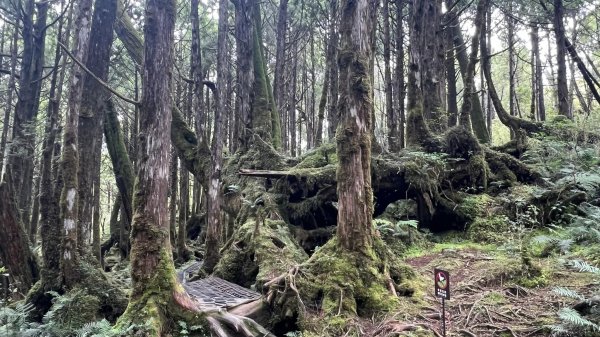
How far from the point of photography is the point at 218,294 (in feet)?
23.5

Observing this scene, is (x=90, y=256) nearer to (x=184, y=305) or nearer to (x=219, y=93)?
(x=184, y=305)

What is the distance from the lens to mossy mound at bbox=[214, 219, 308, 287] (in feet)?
25.2

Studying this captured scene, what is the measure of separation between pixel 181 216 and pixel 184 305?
1020cm

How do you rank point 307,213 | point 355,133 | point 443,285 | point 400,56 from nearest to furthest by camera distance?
point 443,285
point 355,133
point 307,213
point 400,56

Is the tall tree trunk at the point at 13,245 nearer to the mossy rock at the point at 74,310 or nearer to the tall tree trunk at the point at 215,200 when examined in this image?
the mossy rock at the point at 74,310

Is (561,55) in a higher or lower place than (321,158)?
higher

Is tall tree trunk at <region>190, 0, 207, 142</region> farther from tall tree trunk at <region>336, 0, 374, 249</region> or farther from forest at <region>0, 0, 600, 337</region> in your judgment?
tall tree trunk at <region>336, 0, 374, 249</region>

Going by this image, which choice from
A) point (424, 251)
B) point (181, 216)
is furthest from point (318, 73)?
point (424, 251)

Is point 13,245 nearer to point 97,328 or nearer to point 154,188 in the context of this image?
point 97,328

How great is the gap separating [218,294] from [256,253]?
1.10m

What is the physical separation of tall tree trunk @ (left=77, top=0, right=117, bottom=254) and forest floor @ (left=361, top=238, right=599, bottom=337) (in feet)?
19.6

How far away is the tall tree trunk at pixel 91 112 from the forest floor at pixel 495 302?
19.6 ft

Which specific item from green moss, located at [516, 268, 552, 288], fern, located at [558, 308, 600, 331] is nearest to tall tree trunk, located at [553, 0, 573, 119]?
green moss, located at [516, 268, 552, 288]

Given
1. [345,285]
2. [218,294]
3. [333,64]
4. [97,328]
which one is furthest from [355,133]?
[333,64]
